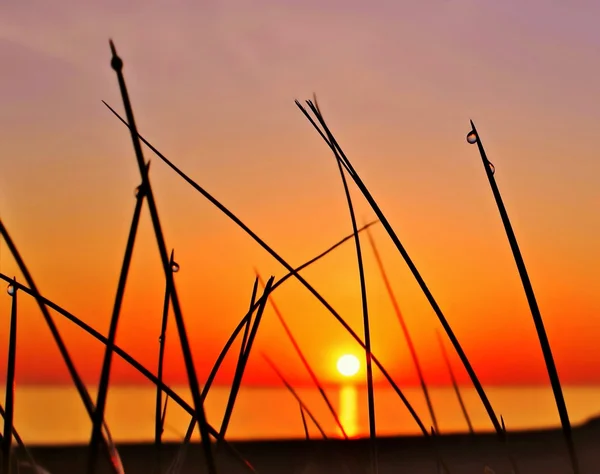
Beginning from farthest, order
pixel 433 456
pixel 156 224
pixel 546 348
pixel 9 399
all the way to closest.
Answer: pixel 433 456
pixel 9 399
pixel 546 348
pixel 156 224

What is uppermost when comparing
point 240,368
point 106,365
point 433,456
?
point 433,456

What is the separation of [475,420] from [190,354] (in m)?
0.90

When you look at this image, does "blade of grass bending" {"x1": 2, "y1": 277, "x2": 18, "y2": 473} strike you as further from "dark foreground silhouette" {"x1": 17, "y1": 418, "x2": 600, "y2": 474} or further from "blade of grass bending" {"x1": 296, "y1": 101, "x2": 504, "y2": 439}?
"blade of grass bending" {"x1": 296, "y1": 101, "x2": 504, "y2": 439}

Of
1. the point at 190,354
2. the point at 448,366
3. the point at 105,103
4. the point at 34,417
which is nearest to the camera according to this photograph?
the point at 190,354

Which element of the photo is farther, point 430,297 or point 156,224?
point 430,297

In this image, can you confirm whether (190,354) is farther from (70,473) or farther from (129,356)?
(70,473)

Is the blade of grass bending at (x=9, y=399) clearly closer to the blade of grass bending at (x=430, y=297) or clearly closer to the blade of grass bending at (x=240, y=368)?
the blade of grass bending at (x=240, y=368)

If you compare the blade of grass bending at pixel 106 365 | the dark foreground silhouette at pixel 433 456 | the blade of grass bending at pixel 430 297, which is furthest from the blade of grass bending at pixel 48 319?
the blade of grass bending at pixel 430 297

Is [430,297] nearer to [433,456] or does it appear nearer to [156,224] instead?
[156,224]

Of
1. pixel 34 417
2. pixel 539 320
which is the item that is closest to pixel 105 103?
pixel 539 320

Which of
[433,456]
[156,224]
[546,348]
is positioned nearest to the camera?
[156,224]

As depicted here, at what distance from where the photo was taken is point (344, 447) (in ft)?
4.31

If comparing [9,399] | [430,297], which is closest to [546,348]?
[430,297]

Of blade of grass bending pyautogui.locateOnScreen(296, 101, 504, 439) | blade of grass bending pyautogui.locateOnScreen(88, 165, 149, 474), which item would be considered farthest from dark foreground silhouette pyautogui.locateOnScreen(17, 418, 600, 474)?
blade of grass bending pyautogui.locateOnScreen(88, 165, 149, 474)
